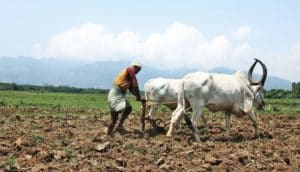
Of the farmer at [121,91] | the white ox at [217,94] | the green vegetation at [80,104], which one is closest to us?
the white ox at [217,94]

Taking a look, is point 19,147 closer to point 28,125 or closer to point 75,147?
point 75,147

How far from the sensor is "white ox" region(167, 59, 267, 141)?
44.0 ft

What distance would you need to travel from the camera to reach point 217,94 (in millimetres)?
13742

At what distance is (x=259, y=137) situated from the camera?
14609 mm

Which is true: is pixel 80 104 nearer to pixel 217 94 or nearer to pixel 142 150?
pixel 217 94

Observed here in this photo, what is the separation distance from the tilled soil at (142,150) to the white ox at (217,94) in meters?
0.67

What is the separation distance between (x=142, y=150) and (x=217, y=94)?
131 inches

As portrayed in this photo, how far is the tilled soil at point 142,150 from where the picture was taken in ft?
31.3

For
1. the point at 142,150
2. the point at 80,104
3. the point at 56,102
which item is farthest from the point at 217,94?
the point at 56,102

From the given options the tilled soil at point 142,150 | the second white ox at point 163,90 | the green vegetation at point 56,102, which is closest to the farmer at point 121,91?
the tilled soil at point 142,150

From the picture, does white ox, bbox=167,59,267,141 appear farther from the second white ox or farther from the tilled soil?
the second white ox

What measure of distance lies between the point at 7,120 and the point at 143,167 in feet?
28.1

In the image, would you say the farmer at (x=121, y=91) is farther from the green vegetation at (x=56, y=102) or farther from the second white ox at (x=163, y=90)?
the green vegetation at (x=56, y=102)

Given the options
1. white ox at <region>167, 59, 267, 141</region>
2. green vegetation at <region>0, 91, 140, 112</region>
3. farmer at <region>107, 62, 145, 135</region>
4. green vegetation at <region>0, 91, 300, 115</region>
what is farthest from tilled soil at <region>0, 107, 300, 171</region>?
green vegetation at <region>0, 91, 140, 112</region>
